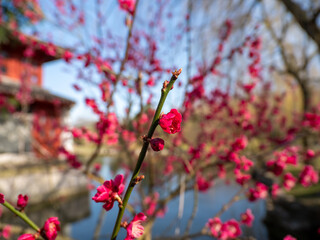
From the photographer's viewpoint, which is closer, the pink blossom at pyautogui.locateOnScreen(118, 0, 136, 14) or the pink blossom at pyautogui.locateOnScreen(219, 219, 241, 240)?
the pink blossom at pyautogui.locateOnScreen(118, 0, 136, 14)

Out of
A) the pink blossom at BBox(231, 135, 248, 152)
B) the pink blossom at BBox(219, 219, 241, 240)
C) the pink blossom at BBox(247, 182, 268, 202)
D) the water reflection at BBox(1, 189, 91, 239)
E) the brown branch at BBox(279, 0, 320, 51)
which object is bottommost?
the water reflection at BBox(1, 189, 91, 239)

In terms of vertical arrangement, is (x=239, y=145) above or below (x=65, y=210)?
above

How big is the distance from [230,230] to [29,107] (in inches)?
408

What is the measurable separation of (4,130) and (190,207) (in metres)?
8.25

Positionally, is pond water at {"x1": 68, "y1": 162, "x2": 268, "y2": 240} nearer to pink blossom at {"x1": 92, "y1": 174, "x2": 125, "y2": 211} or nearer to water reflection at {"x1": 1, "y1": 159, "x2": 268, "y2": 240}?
water reflection at {"x1": 1, "y1": 159, "x2": 268, "y2": 240}

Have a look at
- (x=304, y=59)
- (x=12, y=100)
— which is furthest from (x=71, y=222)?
(x=304, y=59)

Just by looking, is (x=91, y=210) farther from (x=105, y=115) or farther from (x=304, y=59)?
(x=304, y=59)

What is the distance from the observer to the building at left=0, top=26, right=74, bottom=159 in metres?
8.37

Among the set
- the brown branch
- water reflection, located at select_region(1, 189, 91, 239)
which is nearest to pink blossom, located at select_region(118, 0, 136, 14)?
the brown branch

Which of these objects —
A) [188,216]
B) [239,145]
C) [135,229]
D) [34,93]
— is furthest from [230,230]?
[34,93]

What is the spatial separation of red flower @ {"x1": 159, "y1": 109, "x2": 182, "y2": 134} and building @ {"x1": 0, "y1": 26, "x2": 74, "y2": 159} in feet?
27.2

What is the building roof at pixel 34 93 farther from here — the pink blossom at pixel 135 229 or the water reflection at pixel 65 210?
the pink blossom at pixel 135 229

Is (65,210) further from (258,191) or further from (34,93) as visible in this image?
(258,191)

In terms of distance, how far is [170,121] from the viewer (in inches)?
20.5
